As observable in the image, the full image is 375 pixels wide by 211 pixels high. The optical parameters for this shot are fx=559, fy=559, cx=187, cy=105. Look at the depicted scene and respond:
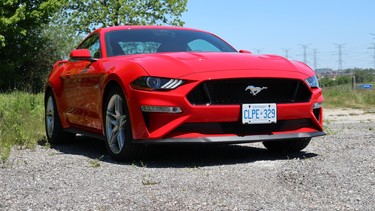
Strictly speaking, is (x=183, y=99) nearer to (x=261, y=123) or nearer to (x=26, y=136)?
(x=261, y=123)

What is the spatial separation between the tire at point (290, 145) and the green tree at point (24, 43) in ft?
99.4

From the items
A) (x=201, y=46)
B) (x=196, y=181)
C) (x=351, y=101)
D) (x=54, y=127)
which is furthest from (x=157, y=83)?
(x=351, y=101)

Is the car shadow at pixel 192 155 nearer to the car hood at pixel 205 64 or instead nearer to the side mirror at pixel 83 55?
the car hood at pixel 205 64

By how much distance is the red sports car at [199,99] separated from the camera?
5027 millimetres

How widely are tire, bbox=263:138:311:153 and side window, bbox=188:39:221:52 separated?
1.34 m

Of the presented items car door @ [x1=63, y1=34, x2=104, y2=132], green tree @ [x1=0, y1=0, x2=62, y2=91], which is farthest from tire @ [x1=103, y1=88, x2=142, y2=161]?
green tree @ [x1=0, y1=0, x2=62, y2=91]

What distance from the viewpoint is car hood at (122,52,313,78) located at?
201 inches

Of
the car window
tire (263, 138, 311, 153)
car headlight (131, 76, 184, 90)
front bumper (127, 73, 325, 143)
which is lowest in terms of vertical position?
tire (263, 138, 311, 153)

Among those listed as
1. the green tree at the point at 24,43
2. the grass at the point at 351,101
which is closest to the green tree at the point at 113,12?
the green tree at the point at 24,43

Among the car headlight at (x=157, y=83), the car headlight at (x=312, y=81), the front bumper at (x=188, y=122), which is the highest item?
the car headlight at (x=157, y=83)

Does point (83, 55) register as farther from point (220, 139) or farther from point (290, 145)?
point (290, 145)

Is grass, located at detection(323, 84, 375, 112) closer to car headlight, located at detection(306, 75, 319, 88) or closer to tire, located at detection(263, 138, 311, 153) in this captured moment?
tire, located at detection(263, 138, 311, 153)

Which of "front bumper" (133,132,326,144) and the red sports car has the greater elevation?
the red sports car

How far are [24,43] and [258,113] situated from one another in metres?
37.2
